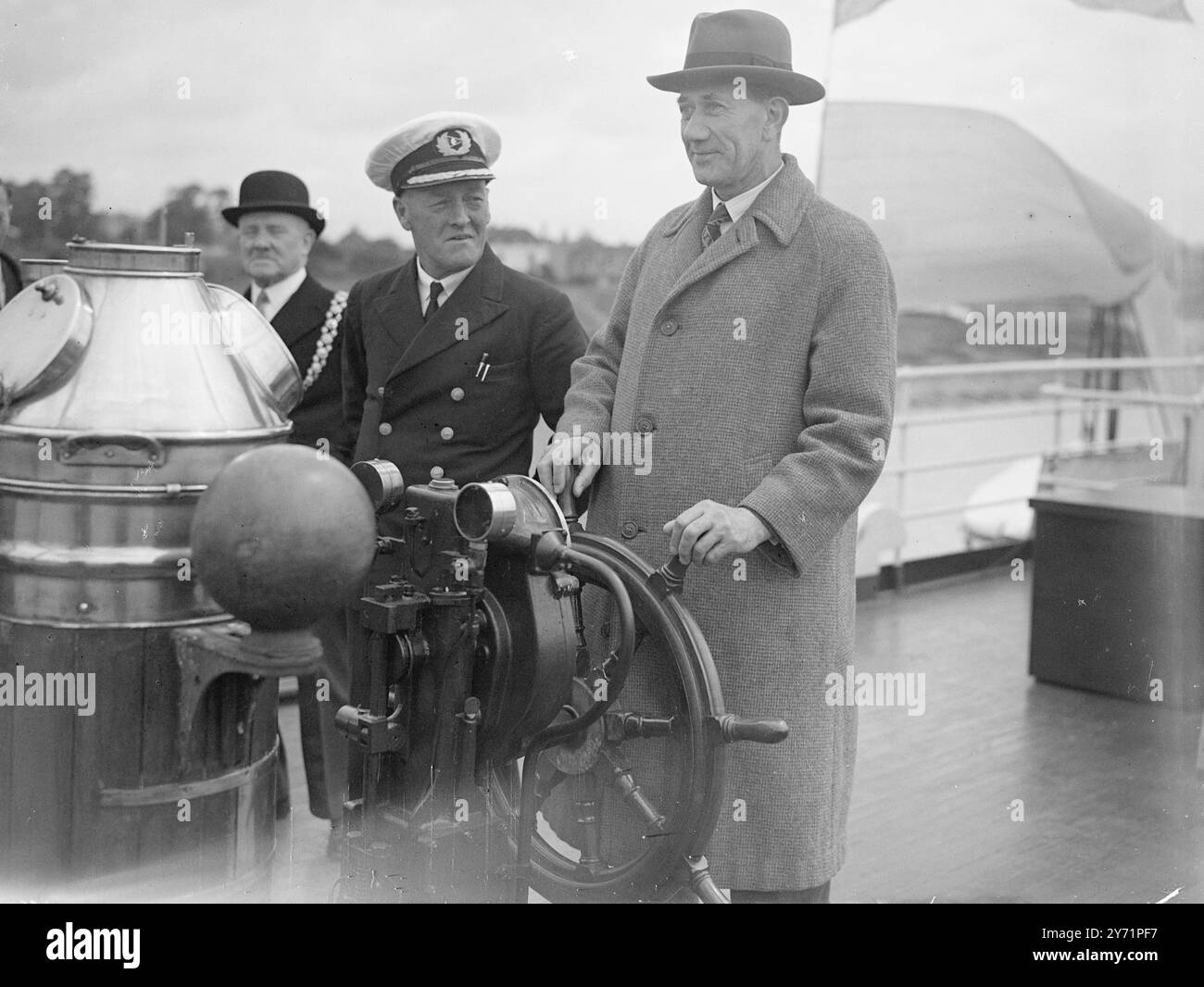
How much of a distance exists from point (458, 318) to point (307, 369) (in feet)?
2.03

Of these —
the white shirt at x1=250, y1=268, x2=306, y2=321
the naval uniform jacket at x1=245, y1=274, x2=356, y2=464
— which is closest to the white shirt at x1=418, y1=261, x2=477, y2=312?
the naval uniform jacket at x1=245, y1=274, x2=356, y2=464

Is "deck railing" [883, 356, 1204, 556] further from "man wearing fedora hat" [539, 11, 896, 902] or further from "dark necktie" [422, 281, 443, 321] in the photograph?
Result: "man wearing fedora hat" [539, 11, 896, 902]

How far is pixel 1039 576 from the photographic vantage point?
16.2 feet

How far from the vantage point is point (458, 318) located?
8.82 ft

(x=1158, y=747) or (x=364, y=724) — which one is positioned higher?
(x=364, y=724)

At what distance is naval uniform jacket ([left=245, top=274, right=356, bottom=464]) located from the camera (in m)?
3.14

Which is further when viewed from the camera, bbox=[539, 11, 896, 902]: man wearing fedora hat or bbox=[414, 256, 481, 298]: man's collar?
bbox=[414, 256, 481, 298]: man's collar

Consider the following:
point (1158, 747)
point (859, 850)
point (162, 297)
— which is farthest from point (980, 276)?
point (162, 297)

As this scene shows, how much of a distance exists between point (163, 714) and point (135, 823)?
163mm

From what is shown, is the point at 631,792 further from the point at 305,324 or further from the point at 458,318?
the point at 305,324

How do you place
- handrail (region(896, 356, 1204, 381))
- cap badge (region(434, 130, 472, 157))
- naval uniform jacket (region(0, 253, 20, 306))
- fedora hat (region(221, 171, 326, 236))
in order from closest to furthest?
1. cap badge (region(434, 130, 472, 157))
2. naval uniform jacket (region(0, 253, 20, 306))
3. fedora hat (region(221, 171, 326, 236))
4. handrail (region(896, 356, 1204, 381))

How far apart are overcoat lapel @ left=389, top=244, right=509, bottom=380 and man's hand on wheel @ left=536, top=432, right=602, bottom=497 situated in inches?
21.6

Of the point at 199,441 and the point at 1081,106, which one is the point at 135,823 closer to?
the point at 199,441

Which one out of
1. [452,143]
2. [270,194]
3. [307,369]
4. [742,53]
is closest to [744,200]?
[742,53]
